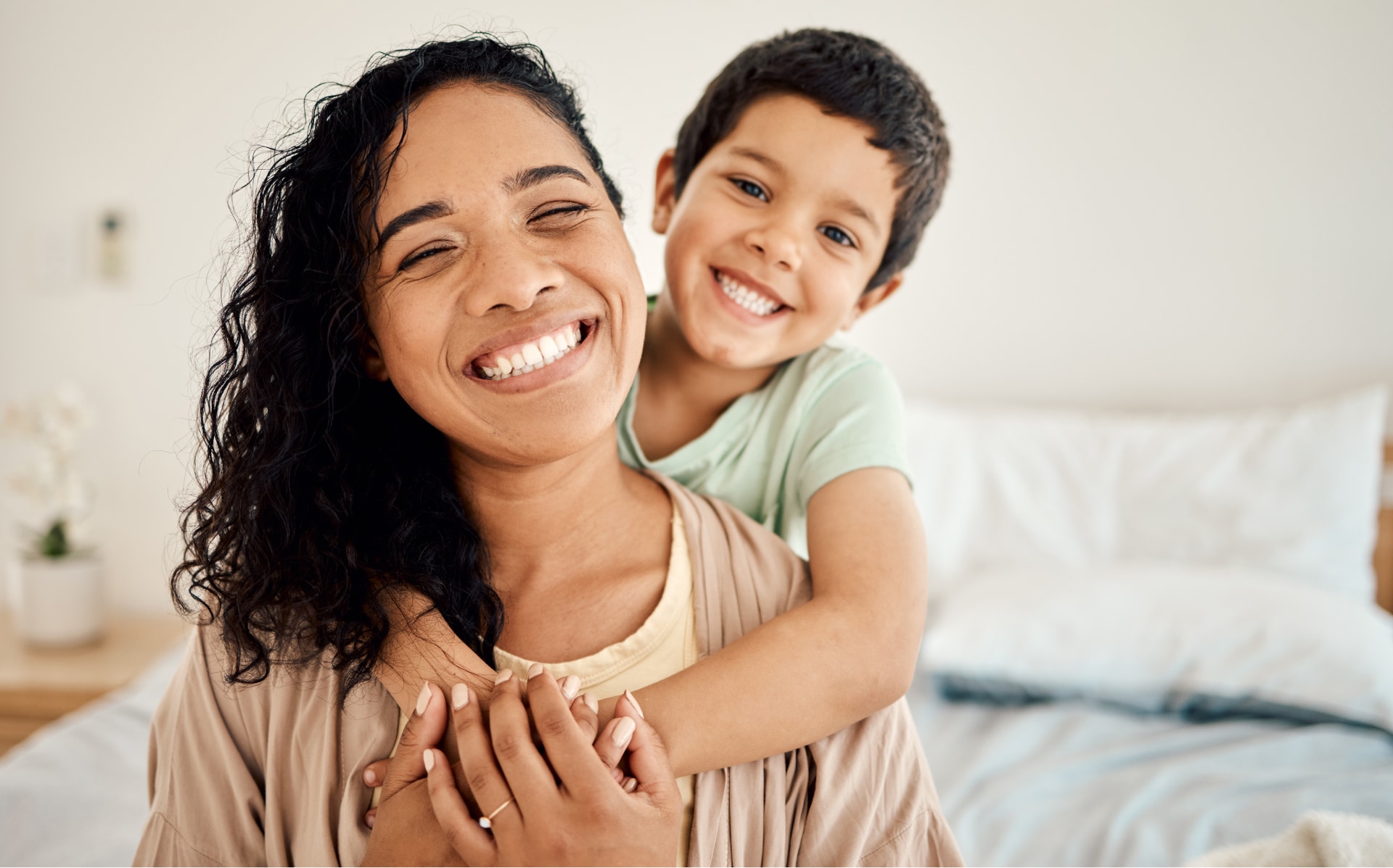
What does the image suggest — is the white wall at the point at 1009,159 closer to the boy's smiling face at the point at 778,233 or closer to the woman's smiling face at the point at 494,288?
the boy's smiling face at the point at 778,233

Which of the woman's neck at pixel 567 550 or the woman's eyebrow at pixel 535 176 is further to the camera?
Result: the woman's neck at pixel 567 550

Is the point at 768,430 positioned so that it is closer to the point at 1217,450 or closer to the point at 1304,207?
the point at 1217,450

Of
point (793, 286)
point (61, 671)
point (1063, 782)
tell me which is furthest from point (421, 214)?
point (61, 671)

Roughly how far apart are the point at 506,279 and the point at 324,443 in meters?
0.31

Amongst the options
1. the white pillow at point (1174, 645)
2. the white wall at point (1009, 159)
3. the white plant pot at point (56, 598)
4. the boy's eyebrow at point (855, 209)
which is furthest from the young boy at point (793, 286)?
the white plant pot at point (56, 598)

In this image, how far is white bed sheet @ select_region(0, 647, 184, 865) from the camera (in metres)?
1.46

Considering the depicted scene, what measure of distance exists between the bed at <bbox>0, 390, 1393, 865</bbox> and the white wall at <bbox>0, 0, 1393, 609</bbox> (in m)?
0.23

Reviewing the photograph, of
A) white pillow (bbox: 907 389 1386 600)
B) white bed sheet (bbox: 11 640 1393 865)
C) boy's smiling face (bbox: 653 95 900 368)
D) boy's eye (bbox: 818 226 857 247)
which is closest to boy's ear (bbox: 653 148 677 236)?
boy's smiling face (bbox: 653 95 900 368)

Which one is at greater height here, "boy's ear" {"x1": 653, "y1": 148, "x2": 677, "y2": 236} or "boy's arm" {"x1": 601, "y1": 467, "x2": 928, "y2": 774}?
"boy's ear" {"x1": 653, "y1": 148, "x2": 677, "y2": 236}

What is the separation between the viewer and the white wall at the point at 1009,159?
2453mm

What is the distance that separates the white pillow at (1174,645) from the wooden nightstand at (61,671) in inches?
86.6

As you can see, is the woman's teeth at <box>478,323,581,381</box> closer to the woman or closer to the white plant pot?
the woman

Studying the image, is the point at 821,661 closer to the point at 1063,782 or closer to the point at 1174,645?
the point at 1063,782

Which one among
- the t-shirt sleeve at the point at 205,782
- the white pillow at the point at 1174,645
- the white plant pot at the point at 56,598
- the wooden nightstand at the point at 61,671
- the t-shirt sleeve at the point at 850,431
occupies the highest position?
the t-shirt sleeve at the point at 850,431
